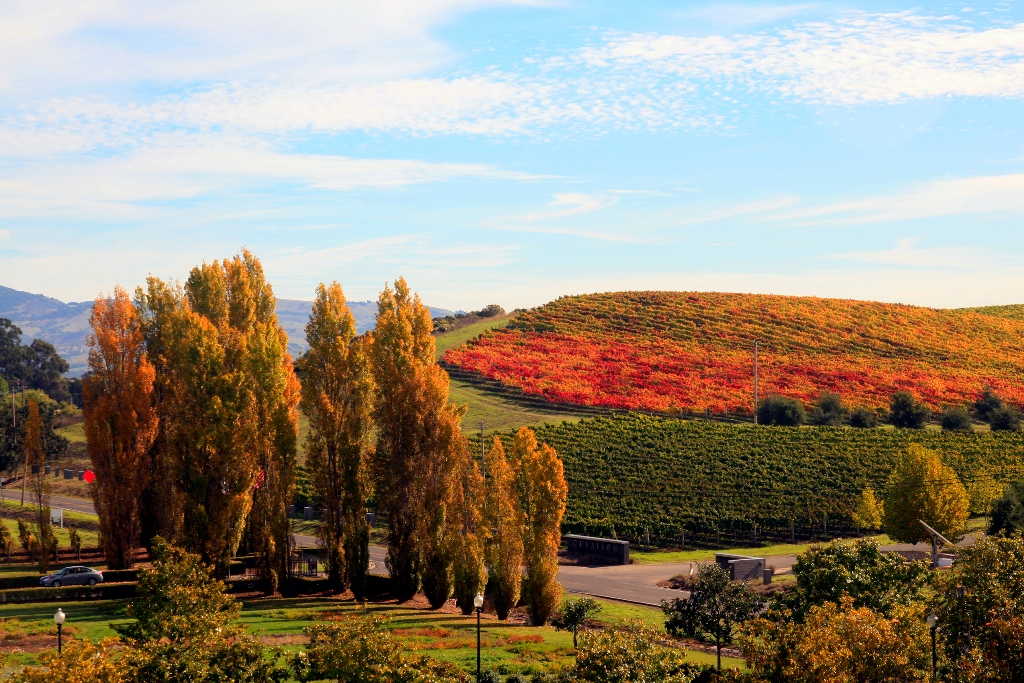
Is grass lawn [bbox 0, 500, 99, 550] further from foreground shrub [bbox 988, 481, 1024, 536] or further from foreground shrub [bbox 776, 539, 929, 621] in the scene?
foreground shrub [bbox 988, 481, 1024, 536]

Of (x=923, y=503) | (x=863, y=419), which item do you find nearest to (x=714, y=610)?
(x=923, y=503)

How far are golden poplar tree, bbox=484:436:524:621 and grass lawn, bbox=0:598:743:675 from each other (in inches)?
58.0

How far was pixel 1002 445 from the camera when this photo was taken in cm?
6919

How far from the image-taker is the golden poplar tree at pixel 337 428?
42156 millimetres

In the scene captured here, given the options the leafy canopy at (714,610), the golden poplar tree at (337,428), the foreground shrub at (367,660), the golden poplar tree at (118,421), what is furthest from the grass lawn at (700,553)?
the foreground shrub at (367,660)

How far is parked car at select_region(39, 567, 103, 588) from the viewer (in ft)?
134

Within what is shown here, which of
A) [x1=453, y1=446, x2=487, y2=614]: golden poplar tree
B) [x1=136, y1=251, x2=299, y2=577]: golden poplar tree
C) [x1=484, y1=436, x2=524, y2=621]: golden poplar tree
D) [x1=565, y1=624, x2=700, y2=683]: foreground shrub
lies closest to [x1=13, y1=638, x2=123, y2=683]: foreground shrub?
[x1=565, y1=624, x2=700, y2=683]: foreground shrub

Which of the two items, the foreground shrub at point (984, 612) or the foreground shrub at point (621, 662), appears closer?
the foreground shrub at point (621, 662)

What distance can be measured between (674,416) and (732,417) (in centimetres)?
539

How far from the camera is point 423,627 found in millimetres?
35031

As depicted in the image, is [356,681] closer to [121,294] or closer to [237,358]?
[237,358]

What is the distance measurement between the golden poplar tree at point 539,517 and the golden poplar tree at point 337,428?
7848 mm

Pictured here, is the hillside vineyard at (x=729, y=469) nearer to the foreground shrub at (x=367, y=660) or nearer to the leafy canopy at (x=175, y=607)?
the leafy canopy at (x=175, y=607)

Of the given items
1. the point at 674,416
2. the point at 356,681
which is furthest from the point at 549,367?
the point at 356,681
